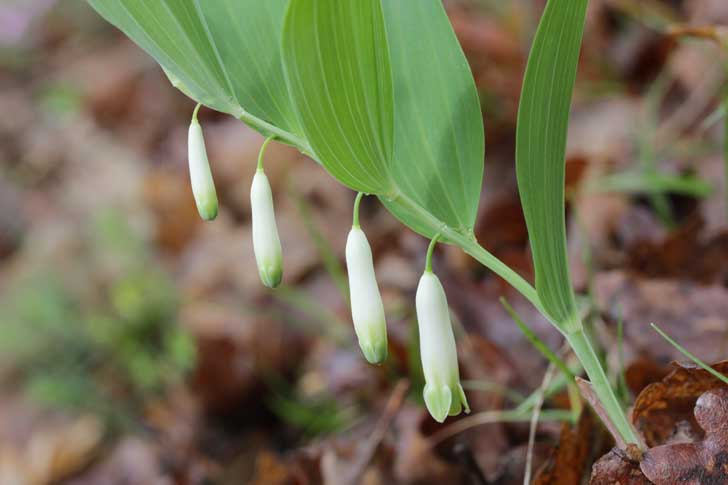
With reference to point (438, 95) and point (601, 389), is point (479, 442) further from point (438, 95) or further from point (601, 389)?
point (438, 95)

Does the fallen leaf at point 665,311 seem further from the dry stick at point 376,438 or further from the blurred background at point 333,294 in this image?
the dry stick at point 376,438

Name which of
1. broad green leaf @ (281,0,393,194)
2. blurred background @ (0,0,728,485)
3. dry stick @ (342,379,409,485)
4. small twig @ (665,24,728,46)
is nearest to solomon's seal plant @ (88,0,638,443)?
broad green leaf @ (281,0,393,194)

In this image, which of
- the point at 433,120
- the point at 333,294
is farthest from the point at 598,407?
the point at 333,294

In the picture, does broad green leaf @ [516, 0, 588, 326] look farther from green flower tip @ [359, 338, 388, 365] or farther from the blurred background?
the blurred background

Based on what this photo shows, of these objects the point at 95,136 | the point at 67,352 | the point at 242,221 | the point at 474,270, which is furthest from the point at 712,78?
the point at 95,136

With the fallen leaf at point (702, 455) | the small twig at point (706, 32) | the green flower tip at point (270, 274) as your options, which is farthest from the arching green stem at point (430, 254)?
the small twig at point (706, 32)
